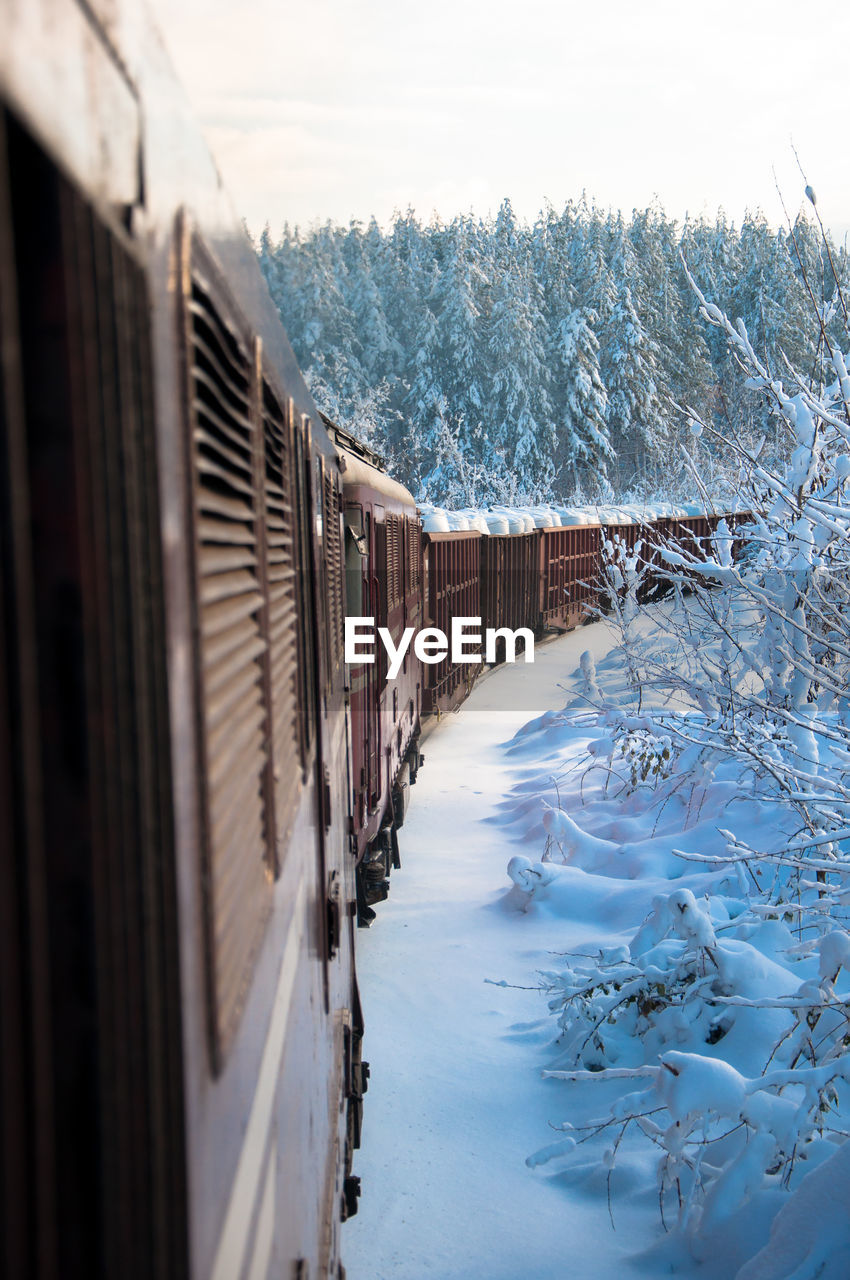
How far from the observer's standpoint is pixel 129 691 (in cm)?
67

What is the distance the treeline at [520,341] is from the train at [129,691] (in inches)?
1866

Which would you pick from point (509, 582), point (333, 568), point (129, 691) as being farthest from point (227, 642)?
point (509, 582)

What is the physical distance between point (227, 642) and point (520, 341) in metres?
58.9

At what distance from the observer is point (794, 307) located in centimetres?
6488

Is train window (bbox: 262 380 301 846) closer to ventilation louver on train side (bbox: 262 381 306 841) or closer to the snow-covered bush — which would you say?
ventilation louver on train side (bbox: 262 381 306 841)

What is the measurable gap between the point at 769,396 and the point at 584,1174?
3187mm

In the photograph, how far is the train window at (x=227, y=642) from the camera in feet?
3.02

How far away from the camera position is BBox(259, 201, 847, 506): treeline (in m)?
56.3

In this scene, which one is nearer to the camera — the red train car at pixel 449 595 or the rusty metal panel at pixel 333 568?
the rusty metal panel at pixel 333 568

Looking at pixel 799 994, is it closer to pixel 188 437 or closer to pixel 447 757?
pixel 188 437

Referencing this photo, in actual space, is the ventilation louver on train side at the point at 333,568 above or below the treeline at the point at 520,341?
below

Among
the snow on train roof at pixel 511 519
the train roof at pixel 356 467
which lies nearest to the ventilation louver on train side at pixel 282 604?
the train roof at pixel 356 467

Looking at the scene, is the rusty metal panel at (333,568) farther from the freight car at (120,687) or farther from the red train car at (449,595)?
the red train car at (449,595)

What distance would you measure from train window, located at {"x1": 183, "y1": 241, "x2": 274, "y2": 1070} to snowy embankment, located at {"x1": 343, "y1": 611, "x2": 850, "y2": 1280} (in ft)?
8.09
